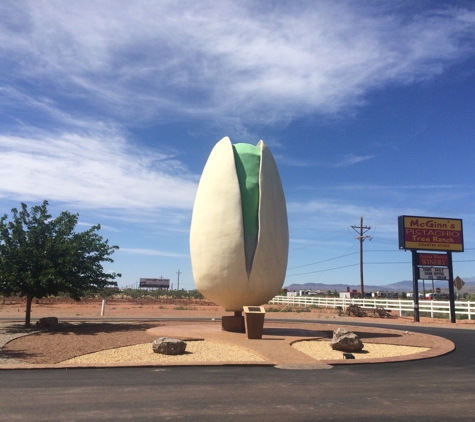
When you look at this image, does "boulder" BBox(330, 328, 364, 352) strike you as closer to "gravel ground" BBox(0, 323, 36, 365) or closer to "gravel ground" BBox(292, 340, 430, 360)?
"gravel ground" BBox(292, 340, 430, 360)

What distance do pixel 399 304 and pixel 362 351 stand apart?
2104cm

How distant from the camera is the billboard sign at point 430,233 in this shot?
2669cm

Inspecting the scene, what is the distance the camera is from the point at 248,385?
783 cm

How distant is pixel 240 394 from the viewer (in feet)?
23.5

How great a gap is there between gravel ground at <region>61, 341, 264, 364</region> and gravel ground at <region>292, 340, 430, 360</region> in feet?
5.86

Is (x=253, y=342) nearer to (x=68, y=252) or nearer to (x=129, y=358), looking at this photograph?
(x=129, y=358)

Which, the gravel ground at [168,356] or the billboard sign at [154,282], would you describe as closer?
the gravel ground at [168,356]

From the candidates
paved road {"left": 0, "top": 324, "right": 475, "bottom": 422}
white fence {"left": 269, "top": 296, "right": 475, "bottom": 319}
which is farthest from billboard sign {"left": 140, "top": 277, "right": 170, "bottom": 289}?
paved road {"left": 0, "top": 324, "right": 475, "bottom": 422}

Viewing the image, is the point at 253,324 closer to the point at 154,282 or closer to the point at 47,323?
the point at 47,323

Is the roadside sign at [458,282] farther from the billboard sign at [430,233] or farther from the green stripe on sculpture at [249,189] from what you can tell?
the green stripe on sculpture at [249,189]

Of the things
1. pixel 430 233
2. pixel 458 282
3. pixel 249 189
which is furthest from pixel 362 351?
pixel 458 282

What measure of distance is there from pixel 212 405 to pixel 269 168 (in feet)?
33.4

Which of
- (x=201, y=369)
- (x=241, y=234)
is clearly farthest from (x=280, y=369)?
(x=241, y=234)

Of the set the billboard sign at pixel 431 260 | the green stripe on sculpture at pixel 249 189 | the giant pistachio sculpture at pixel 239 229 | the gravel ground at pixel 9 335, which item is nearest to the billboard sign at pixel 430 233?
the billboard sign at pixel 431 260
